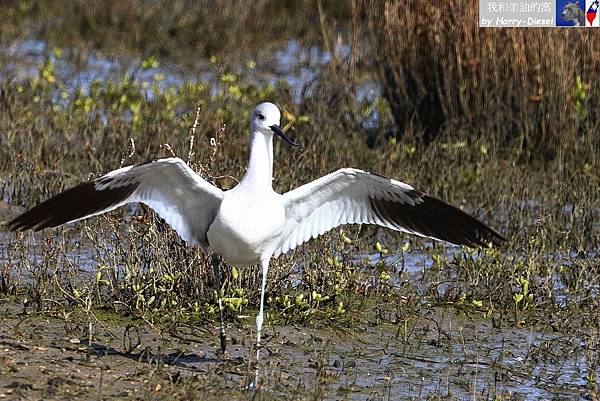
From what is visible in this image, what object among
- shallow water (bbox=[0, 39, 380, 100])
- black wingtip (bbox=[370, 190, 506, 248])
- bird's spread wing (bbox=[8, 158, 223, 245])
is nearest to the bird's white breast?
bird's spread wing (bbox=[8, 158, 223, 245])

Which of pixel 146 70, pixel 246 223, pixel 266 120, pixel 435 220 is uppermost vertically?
pixel 146 70

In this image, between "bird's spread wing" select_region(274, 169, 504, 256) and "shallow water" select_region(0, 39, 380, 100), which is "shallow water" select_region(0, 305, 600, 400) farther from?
"shallow water" select_region(0, 39, 380, 100)

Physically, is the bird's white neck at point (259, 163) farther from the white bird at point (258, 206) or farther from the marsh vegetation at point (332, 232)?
the marsh vegetation at point (332, 232)

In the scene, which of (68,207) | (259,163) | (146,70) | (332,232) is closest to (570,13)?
(332,232)

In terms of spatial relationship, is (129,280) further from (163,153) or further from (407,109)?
(407,109)

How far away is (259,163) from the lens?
18.0ft

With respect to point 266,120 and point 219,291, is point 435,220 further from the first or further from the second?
point 219,291

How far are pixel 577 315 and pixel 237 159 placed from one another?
2.77 metres

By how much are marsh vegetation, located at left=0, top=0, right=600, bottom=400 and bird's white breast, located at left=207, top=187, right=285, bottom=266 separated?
419 millimetres

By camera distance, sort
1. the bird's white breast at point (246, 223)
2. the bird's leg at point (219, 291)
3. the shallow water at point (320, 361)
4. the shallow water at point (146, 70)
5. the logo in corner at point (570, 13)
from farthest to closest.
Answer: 1. the shallow water at point (146, 70)
2. the logo in corner at point (570, 13)
3. the bird's leg at point (219, 291)
4. the bird's white breast at point (246, 223)
5. the shallow water at point (320, 361)

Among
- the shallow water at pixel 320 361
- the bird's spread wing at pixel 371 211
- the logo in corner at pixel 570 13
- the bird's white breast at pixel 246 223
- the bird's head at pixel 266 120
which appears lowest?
the shallow water at pixel 320 361

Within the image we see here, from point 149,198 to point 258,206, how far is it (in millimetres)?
587

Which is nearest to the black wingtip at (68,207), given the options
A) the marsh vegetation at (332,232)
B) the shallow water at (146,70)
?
the marsh vegetation at (332,232)

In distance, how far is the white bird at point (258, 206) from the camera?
5.44m
